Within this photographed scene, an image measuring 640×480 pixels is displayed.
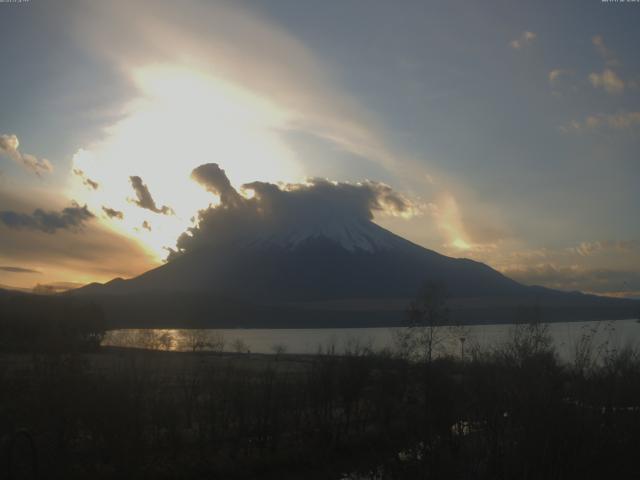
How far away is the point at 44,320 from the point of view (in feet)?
151

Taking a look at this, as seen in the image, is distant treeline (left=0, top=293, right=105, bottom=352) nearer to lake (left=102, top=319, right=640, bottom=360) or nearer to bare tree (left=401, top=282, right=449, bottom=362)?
lake (left=102, top=319, right=640, bottom=360)

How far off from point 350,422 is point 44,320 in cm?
3261

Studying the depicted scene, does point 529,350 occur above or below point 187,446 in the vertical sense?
above

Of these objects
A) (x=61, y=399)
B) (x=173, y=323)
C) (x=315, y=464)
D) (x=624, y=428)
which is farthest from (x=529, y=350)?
(x=173, y=323)

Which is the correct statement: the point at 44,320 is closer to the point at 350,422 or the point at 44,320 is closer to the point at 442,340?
the point at 442,340

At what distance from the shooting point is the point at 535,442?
888 cm

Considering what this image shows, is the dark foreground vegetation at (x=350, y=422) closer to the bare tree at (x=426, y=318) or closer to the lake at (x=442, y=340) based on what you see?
the lake at (x=442, y=340)

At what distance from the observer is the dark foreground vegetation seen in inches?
366

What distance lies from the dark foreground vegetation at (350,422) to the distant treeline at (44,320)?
63.1 feet

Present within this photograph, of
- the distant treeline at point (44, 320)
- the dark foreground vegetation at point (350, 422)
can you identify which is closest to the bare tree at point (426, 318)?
the dark foreground vegetation at point (350, 422)

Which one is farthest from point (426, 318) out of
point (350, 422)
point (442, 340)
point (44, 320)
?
point (44, 320)

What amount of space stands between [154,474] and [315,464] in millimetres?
5369

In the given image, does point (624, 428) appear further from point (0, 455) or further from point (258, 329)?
point (258, 329)

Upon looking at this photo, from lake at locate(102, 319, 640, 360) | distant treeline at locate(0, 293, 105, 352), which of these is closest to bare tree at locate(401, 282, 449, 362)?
lake at locate(102, 319, 640, 360)
